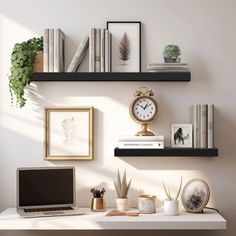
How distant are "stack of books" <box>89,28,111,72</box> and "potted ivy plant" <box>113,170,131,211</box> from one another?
0.73m

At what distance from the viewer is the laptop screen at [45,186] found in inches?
134

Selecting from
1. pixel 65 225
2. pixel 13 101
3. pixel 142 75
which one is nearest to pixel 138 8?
pixel 142 75

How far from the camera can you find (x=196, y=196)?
11.1 ft

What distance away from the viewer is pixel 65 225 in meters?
3.13

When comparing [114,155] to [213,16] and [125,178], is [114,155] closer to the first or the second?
[125,178]

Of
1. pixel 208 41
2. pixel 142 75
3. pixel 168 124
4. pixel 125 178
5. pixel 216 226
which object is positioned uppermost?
pixel 208 41

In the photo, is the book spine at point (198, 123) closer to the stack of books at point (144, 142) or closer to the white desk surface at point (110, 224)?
the stack of books at point (144, 142)

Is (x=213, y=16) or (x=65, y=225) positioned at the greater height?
(x=213, y=16)

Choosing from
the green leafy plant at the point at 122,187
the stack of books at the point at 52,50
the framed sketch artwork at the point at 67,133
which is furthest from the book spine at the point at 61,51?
the green leafy plant at the point at 122,187

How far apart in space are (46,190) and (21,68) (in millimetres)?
822

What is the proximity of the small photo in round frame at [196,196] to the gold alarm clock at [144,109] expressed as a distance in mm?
440

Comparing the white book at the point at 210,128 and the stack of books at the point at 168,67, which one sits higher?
the stack of books at the point at 168,67

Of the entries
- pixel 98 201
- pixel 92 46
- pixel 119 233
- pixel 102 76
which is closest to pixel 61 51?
pixel 92 46

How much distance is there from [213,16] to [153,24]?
16.4 inches
